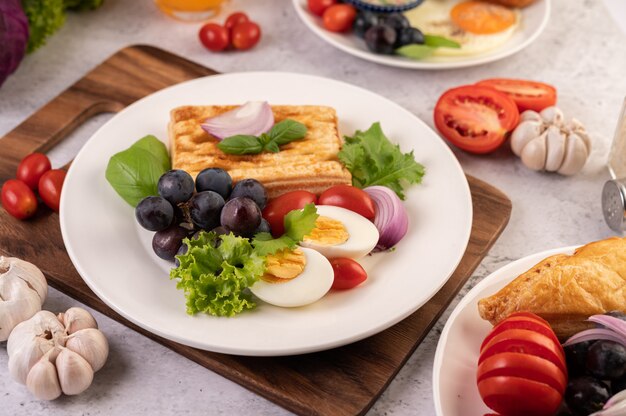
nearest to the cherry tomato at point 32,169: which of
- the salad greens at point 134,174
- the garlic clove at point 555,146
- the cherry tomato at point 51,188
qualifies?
the cherry tomato at point 51,188

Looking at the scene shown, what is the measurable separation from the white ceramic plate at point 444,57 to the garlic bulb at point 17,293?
188cm

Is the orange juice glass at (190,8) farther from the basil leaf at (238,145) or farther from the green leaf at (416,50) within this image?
the basil leaf at (238,145)

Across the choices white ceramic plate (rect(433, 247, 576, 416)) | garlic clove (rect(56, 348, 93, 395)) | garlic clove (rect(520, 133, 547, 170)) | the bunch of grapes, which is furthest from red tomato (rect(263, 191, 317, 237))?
garlic clove (rect(520, 133, 547, 170))

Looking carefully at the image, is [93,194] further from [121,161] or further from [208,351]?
[208,351]

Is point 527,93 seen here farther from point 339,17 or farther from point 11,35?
point 11,35

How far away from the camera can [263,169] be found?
291cm

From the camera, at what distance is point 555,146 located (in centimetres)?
325

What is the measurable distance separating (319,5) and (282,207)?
64.3 inches

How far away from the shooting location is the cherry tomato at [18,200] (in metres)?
2.97

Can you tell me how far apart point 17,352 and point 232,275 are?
0.66m

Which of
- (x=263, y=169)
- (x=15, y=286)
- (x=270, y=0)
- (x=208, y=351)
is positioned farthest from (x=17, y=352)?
(x=270, y=0)

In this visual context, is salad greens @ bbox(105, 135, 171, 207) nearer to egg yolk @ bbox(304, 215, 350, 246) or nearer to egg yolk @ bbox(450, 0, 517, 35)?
egg yolk @ bbox(304, 215, 350, 246)

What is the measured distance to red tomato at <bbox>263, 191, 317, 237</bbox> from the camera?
273 centimetres

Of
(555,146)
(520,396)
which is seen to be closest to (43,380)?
(520,396)
